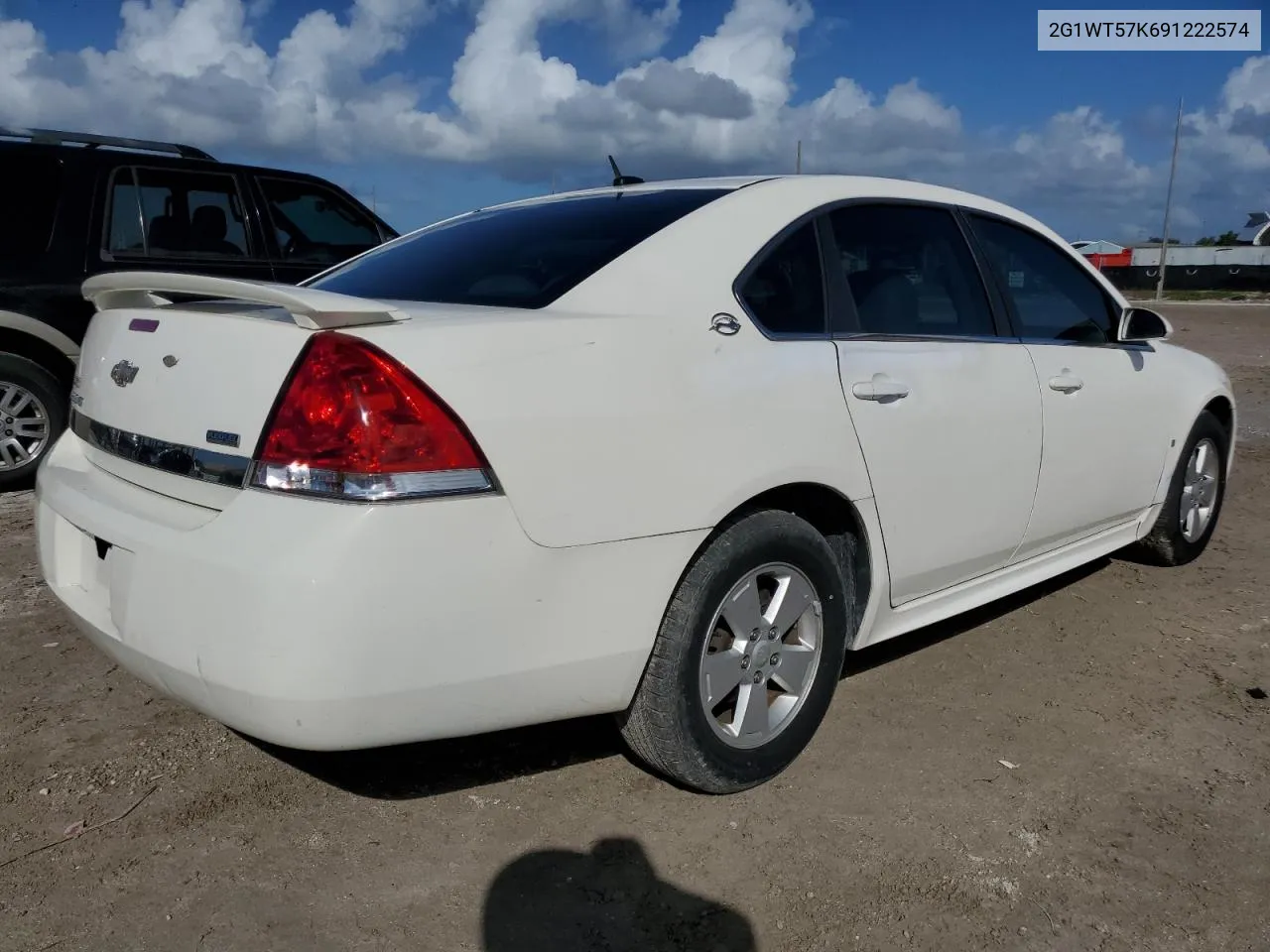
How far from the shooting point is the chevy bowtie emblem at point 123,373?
2.45 meters

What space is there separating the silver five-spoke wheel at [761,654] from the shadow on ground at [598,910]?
420mm

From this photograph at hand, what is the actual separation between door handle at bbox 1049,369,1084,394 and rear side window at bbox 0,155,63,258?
16.5 ft

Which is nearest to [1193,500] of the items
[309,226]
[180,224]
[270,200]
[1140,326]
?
[1140,326]

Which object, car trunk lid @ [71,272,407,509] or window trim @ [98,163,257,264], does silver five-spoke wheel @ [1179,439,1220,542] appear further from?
window trim @ [98,163,257,264]

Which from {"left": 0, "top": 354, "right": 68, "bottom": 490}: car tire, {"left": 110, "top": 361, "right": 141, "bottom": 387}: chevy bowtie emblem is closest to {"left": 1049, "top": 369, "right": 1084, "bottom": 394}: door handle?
{"left": 110, "top": 361, "right": 141, "bottom": 387}: chevy bowtie emblem

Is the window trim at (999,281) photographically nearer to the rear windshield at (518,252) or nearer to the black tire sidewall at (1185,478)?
the black tire sidewall at (1185,478)

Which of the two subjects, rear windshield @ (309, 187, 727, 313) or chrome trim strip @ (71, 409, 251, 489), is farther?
rear windshield @ (309, 187, 727, 313)

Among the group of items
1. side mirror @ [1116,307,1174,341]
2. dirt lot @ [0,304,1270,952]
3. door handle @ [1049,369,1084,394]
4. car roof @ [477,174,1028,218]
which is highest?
car roof @ [477,174,1028,218]

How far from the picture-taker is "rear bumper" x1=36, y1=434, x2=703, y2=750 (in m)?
1.96

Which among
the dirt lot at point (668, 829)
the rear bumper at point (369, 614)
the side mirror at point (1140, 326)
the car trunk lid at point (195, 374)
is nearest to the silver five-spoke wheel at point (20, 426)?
the dirt lot at point (668, 829)

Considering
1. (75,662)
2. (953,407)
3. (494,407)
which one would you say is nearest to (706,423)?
(494,407)

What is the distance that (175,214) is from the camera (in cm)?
604

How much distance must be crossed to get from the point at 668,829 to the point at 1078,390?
2165 mm

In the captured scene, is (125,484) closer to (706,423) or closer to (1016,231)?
(706,423)
